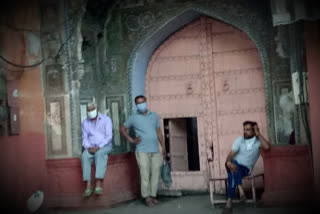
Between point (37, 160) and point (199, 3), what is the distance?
335cm

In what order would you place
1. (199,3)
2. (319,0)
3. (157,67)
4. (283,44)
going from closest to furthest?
(319,0)
(283,44)
(199,3)
(157,67)

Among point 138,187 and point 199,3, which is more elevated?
point 199,3

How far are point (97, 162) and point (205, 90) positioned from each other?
213cm

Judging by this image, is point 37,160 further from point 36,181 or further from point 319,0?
point 319,0

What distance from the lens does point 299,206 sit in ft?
23.0

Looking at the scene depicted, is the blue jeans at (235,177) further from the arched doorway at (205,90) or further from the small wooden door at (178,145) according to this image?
the small wooden door at (178,145)

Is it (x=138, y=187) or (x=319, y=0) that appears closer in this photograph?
(x=319, y=0)

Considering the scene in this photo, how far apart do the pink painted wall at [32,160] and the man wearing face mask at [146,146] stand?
454 millimetres

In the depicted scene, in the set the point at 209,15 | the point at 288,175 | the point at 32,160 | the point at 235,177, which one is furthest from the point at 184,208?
the point at 209,15

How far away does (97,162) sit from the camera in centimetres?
744

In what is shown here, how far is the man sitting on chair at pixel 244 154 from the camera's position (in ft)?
23.5

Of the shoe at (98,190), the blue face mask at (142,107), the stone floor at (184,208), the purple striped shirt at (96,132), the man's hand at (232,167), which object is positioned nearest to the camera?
the stone floor at (184,208)

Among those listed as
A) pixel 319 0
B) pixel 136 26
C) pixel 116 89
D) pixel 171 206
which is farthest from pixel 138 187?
pixel 319 0

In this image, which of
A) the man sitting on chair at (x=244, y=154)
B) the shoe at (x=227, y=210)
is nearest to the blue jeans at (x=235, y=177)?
the man sitting on chair at (x=244, y=154)
